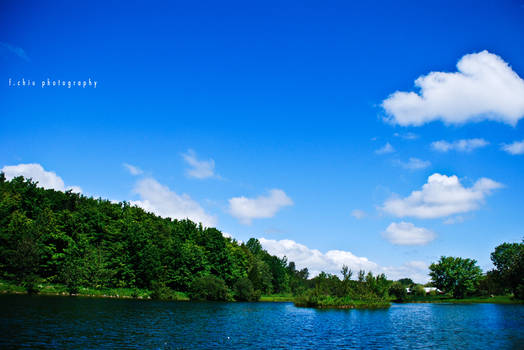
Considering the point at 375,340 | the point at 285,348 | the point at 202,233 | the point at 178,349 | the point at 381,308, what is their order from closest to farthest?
1. the point at 178,349
2. the point at 285,348
3. the point at 375,340
4. the point at 381,308
5. the point at 202,233

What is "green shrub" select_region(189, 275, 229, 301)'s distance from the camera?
109 metres

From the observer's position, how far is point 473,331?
47.2 meters

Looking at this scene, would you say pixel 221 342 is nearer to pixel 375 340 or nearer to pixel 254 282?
pixel 375 340

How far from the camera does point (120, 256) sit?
102 metres

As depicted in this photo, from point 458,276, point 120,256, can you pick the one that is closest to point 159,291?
point 120,256

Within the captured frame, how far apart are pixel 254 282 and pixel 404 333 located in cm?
9669

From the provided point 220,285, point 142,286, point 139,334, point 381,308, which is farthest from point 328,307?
point 139,334

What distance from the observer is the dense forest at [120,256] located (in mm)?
83750

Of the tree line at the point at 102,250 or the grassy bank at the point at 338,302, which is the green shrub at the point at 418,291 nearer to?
the tree line at the point at 102,250

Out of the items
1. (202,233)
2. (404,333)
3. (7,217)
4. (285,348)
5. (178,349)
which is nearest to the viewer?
(178,349)

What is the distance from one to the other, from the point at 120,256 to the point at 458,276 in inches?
5731

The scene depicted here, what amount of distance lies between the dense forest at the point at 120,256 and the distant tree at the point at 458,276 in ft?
133

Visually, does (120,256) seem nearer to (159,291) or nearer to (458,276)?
(159,291)

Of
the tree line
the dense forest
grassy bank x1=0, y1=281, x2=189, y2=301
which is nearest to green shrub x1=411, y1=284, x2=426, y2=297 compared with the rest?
the dense forest
